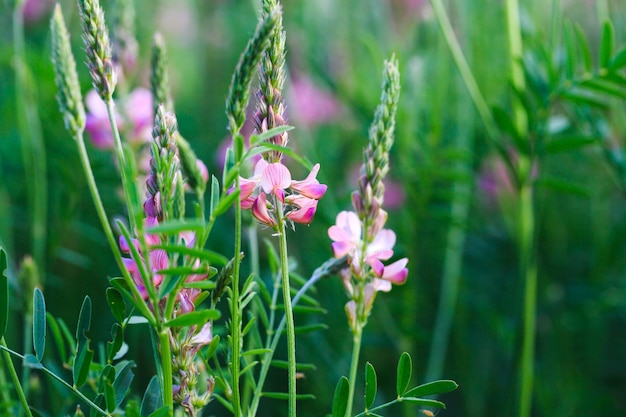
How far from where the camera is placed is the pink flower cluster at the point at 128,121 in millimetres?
907

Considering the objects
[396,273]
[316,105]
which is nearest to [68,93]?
[396,273]

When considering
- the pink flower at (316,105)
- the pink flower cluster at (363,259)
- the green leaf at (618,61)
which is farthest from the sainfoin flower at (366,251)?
the pink flower at (316,105)

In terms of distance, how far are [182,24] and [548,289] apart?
1.99 meters

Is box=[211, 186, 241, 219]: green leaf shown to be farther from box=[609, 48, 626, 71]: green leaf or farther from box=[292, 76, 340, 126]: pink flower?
box=[292, 76, 340, 126]: pink flower

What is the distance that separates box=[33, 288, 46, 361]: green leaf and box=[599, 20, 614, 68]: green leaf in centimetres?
67

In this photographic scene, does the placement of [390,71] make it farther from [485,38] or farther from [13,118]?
[13,118]

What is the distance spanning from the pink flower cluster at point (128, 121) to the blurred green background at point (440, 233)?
0.21ft

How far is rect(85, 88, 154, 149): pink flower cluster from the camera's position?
0.91 metres

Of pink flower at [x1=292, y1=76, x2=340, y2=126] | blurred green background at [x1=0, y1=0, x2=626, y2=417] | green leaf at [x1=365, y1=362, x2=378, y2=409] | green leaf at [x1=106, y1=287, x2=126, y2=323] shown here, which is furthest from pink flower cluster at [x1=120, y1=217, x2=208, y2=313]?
pink flower at [x1=292, y1=76, x2=340, y2=126]

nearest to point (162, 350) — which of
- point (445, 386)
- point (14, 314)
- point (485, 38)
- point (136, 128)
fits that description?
point (445, 386)

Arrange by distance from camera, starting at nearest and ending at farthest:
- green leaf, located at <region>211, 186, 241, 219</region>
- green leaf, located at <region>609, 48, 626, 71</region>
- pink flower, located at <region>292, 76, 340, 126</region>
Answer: green leaf, located at <region>211, 186, 241, 219</region>
green leaf, located at <region>609, 48, 626, 71</region>
pink flower, located at <region>292, 76, 340, 126</region>

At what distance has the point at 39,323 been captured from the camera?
47 cm

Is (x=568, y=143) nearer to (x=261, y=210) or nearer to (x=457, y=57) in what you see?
(x=457, y=57)

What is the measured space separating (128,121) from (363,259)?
20.7 inches
